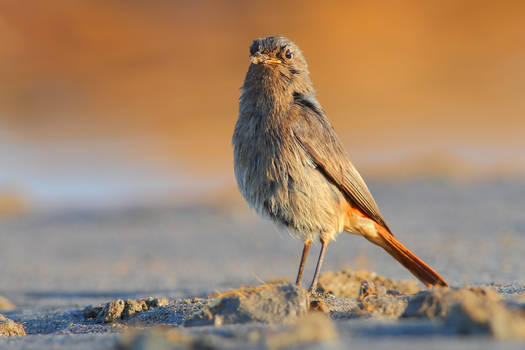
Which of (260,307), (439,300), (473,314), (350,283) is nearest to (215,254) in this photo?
(350,283)

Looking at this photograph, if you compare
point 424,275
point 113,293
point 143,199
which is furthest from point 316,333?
point 143,199

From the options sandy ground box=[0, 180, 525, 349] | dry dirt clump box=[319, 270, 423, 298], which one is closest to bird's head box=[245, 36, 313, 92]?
sandy ground box=[0, 180, 525, 349]

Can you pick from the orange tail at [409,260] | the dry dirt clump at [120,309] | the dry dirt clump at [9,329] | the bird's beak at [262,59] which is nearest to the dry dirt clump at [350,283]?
the orange tail at [409,260]

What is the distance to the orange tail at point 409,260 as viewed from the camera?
17.3 ft

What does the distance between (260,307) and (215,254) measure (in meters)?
6.35

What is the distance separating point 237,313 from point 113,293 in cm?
388

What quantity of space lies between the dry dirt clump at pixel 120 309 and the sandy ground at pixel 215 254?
0.12m

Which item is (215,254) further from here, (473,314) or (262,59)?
Answer: (473,314)

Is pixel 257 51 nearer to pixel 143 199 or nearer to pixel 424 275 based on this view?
pixel 424 275

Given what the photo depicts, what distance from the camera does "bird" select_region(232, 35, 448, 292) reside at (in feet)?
16.6

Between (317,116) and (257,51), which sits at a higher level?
(257,51)

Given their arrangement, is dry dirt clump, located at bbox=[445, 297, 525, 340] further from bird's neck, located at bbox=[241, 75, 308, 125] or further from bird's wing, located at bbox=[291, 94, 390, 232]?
bird's neck, located at bbox=[241, 75, 308, 125]

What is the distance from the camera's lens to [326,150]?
5.27 metres

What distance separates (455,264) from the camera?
294 inches
